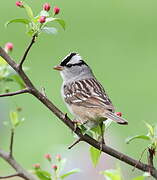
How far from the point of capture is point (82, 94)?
17.4 ft

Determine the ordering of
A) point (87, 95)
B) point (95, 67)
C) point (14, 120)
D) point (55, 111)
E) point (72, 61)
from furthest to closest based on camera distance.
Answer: point (95, 67) → point (72, 61) → point (87, 95) → point (14, 120) → point (55, 111)

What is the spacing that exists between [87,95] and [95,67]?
8.82 meters

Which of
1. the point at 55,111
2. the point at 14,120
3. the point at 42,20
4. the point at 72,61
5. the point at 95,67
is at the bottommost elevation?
the point at 95,67

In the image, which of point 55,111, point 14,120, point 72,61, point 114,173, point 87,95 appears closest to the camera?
point 114,173


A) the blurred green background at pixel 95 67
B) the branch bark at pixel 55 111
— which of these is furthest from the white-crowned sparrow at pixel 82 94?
the blurred green background at pixel 95 67

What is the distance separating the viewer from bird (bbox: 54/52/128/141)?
4.74 m

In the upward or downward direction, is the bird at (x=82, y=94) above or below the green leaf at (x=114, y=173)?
below

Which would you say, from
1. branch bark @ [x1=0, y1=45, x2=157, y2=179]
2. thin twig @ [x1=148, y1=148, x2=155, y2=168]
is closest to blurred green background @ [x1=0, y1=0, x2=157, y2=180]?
thin twig @ [x1=148, y1=148, x2=155, y2=168]

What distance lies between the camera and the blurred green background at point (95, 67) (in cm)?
1037

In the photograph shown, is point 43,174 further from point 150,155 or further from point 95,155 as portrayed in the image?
point 150,155

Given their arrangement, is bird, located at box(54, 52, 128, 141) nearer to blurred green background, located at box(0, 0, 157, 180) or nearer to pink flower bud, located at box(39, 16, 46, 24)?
pink flower bud, located at box(39, 16, 46, 24)

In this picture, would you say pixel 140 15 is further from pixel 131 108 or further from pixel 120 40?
pixel 131 108

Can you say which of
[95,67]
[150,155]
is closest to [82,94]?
[150,155]

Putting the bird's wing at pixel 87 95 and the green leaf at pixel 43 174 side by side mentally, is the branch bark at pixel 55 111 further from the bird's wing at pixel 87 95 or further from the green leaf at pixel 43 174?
the bird's wing at pixel 87 95
